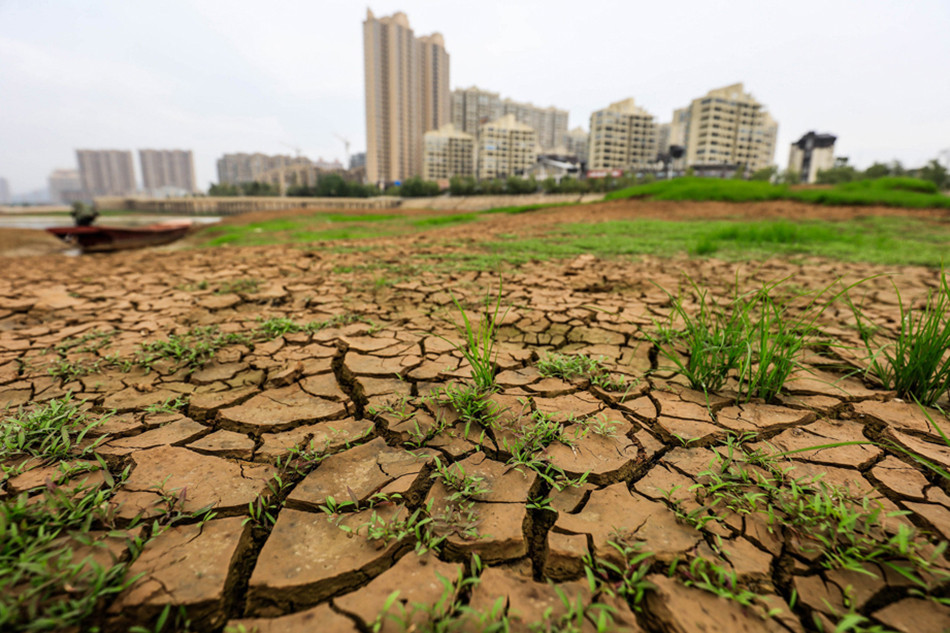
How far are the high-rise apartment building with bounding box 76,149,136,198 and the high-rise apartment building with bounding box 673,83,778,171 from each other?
133467mm

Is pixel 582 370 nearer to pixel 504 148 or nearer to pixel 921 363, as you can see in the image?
pixel 921 363

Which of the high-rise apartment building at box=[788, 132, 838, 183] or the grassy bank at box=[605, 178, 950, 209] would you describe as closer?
the grassy bank at box=[605, 178, 950, 209]

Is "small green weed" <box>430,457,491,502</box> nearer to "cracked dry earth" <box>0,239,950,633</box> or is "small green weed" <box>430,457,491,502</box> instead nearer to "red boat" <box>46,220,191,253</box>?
"cracked dry earth" <box>0,239,950,633</box>

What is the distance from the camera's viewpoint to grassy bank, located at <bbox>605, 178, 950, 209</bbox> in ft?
40.2

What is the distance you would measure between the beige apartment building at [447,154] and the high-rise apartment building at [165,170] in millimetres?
85006

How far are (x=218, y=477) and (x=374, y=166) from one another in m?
75.8

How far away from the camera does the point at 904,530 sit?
0.93 meters

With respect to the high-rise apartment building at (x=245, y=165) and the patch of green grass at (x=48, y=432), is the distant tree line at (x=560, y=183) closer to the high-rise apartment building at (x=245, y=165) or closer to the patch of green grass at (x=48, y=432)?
the patch of green grass at (x=48, y=432)

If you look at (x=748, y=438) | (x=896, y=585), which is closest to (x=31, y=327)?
(x=748, y=438)

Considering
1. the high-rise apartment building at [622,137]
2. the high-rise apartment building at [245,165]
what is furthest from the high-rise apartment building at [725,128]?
the high-rise apartment building at [245,165]

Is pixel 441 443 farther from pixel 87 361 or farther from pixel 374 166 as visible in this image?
pixel 374 166

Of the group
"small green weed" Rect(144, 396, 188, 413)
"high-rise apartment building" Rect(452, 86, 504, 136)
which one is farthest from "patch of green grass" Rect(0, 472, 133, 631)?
"high-rise apartment building" Rect(452, 86, 504, 136)

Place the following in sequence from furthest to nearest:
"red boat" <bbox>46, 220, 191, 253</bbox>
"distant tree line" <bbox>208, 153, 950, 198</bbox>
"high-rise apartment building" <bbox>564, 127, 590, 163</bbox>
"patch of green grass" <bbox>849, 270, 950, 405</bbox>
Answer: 1. "high-rise apartment building" <bbox>564, 127, 590, 163</bbox>
2. "distant tree line" <bbox>208, 153, 950, 198</bbox>
3. "red boat" <bbox>46, 220, 191, 253</bbox>
4. "patch of green grass" <bbox>849, 270, 950, 405</bbox>

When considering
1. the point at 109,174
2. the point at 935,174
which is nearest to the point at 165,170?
the point at 109,174
